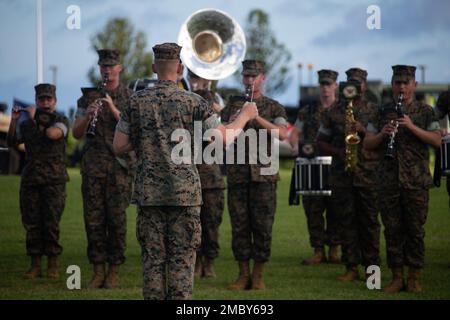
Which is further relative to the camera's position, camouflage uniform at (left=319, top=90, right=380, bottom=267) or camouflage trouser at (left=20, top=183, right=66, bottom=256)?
camouflage trouser at (left=20, top=183, right=66, bottom=256)

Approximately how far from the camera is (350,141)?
12.5 metres

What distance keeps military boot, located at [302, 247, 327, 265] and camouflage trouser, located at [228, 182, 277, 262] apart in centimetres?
235

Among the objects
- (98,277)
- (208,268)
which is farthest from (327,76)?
(98,277)

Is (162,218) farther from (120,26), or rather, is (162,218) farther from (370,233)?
(120,26)

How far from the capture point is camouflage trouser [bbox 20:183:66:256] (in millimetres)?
12867

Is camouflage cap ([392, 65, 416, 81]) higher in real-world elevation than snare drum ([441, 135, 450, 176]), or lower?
higher

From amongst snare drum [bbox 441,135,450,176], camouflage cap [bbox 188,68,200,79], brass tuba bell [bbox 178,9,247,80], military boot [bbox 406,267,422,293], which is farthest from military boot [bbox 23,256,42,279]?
snare drum [bbox 441,135,450,176]

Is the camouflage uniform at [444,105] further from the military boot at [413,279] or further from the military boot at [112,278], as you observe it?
the military boot at [112,278]

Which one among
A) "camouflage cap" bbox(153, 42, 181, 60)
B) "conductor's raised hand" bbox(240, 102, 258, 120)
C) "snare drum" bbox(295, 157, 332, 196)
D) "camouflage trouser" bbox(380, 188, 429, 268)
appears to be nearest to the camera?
"camouflage cap" bbox(153, 42, 181, 60)

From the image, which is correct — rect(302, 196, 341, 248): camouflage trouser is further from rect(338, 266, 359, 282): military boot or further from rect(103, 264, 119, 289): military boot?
rect(103, 264, 119, 289): military boot

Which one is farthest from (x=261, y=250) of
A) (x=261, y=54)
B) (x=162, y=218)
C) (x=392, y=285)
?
(x=261, y=54)

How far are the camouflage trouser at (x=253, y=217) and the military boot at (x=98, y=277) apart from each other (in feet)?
5.25

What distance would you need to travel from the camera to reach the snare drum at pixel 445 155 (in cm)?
1190

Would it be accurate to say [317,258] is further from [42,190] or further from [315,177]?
[42,190]
